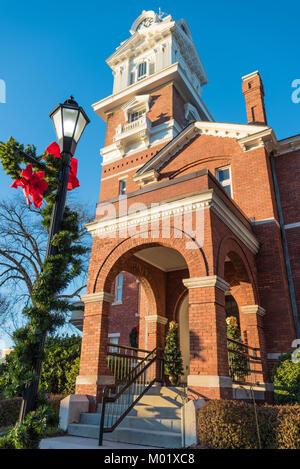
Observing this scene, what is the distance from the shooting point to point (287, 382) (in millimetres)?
8734

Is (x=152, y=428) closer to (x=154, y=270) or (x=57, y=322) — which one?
(x=57, y=322)

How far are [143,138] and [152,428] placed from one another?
17.7 metres

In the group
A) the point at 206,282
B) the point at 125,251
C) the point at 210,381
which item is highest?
the point at 125,251

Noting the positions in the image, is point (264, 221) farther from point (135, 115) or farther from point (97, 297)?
point (135, 115)

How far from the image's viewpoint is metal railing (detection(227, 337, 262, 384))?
935 centimetres

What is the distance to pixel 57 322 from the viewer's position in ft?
13.2

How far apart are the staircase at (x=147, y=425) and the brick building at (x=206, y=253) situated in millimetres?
708

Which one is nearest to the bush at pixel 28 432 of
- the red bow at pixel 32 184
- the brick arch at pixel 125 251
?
the red bow at pixel 32 184

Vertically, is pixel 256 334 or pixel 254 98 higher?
pixel 254 98

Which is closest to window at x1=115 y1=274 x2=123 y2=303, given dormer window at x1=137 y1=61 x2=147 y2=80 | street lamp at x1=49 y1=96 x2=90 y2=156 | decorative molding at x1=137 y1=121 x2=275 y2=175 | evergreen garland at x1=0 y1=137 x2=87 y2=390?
decorative molding at x1=137 y1=121 x2=275 y2=175

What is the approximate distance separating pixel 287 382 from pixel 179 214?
5.13 meters

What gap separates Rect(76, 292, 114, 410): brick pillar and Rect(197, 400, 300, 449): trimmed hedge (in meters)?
3.14

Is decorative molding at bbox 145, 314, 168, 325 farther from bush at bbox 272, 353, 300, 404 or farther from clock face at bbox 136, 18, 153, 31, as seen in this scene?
clock face at bbox 136, 18, 153, 31

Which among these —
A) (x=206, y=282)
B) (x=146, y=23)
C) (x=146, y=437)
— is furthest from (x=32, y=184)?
(x=146, y=23)
